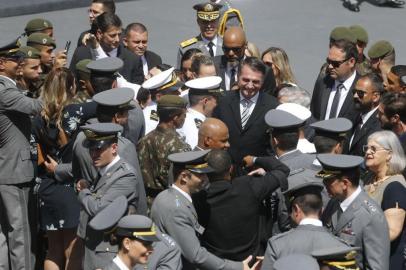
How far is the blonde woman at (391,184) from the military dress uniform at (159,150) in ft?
4.19

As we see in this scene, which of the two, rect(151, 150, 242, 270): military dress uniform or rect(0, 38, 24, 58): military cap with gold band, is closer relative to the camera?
rect(151, 150, 242, 270): military dress uniform

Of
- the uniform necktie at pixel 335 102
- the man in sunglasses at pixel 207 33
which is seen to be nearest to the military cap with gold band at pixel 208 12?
the man in sunglasses at pixel 207 33

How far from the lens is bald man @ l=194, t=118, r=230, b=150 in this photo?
6.36 metres

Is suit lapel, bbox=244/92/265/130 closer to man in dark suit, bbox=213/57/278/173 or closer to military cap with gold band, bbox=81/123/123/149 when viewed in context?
man in dark suit, bbox=213/57/278/173

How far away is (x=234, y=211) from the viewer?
19.1 ft

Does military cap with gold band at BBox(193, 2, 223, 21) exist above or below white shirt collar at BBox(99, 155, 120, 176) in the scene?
below

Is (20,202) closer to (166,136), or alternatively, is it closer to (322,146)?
(166,136)

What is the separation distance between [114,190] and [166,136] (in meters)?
0.79

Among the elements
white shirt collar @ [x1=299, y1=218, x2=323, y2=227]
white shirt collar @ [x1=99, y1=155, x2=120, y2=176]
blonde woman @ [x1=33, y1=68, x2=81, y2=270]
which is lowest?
blonde woman @ [x1=33, y1=68, x2=81, y2=270]

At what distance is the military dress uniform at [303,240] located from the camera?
5.18 metres

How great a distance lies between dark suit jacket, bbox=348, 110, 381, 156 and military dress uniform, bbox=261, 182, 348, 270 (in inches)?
80.4

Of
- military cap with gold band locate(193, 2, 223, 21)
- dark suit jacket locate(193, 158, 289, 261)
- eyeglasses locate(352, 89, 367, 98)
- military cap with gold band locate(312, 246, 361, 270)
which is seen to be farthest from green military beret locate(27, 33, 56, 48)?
military cap with gold band locate(312, 246, 361, 270)

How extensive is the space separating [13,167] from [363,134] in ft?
8.85

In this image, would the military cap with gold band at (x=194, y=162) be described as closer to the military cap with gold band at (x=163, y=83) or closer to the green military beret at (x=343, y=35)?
the military cap with gold band at (x=163, y=83)
